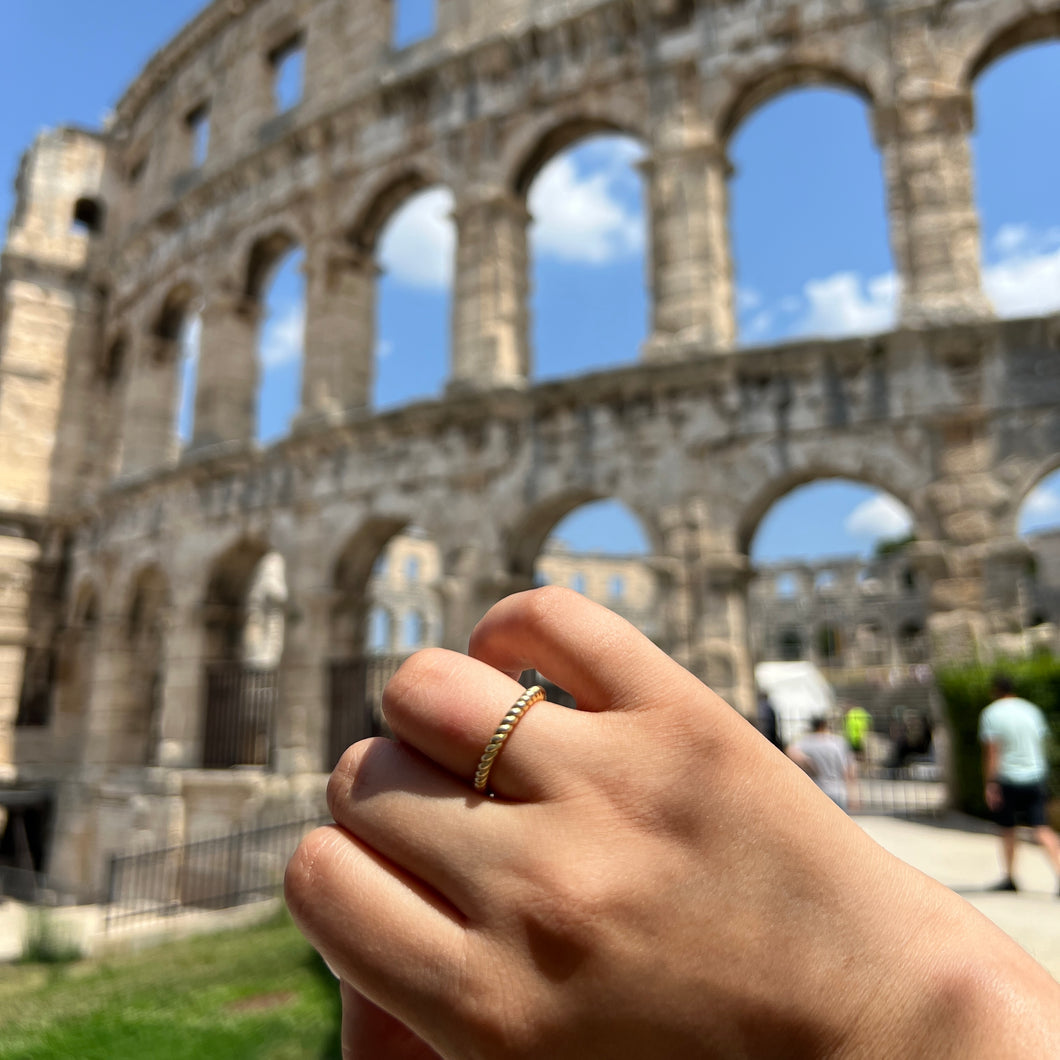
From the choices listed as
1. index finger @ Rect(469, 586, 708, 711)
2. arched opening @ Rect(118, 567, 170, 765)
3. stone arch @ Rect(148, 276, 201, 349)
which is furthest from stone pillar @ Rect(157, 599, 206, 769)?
index finger @ Rect(469, 586, 708, 711)

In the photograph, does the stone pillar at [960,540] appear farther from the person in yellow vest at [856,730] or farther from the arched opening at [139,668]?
the arched opening at [139,668]

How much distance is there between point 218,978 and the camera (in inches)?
247

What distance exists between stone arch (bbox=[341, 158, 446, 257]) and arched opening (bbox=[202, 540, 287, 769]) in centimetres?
562

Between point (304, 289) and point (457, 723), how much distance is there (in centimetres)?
1466

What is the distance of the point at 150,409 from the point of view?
17375 mm

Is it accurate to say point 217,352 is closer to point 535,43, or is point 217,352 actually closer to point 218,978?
point 535,43

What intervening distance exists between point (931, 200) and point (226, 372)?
39.5 feet

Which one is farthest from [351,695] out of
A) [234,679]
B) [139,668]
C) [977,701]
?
[977,701]

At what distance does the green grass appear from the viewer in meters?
4.77

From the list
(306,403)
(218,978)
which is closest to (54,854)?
(306,403)

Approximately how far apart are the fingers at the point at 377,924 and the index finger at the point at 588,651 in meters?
0.27

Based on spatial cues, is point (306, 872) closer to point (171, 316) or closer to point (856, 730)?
point (856, 730)

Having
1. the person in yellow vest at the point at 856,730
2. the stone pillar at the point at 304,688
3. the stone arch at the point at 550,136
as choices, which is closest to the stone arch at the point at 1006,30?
the stone arch at the point at 550,136

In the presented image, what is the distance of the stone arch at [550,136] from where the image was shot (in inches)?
466
